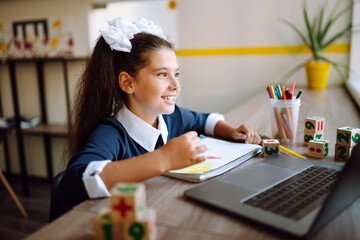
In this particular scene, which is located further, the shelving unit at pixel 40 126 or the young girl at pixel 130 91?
the shelving unit at pixel 40 126

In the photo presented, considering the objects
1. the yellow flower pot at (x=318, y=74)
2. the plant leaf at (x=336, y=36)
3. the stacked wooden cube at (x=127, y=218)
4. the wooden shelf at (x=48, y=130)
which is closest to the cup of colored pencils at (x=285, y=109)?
the stacked wooden cube at (x=127, y=218)

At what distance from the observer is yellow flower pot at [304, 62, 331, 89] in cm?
213

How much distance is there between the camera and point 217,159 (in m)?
0.87

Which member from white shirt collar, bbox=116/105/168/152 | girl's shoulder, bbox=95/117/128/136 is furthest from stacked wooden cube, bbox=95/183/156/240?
white shirt collar, bbox=116/105/168/152

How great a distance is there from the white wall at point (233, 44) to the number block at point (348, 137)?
1.77m

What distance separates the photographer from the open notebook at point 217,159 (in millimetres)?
750

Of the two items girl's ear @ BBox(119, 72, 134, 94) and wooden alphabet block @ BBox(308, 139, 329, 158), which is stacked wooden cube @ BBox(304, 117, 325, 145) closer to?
wooden alphabet block @ BBox(308, 139, 329, 158)

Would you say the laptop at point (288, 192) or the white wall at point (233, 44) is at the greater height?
the white wall at point (233, 44)

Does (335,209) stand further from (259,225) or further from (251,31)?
(251,31)

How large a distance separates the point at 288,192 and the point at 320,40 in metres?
2.00

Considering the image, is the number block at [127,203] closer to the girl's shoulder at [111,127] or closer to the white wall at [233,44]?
the girl's shoulder at [111,127]

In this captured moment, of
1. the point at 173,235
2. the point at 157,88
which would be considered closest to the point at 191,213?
the point at 173,235

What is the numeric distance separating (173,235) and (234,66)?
237cm

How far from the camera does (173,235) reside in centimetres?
50
